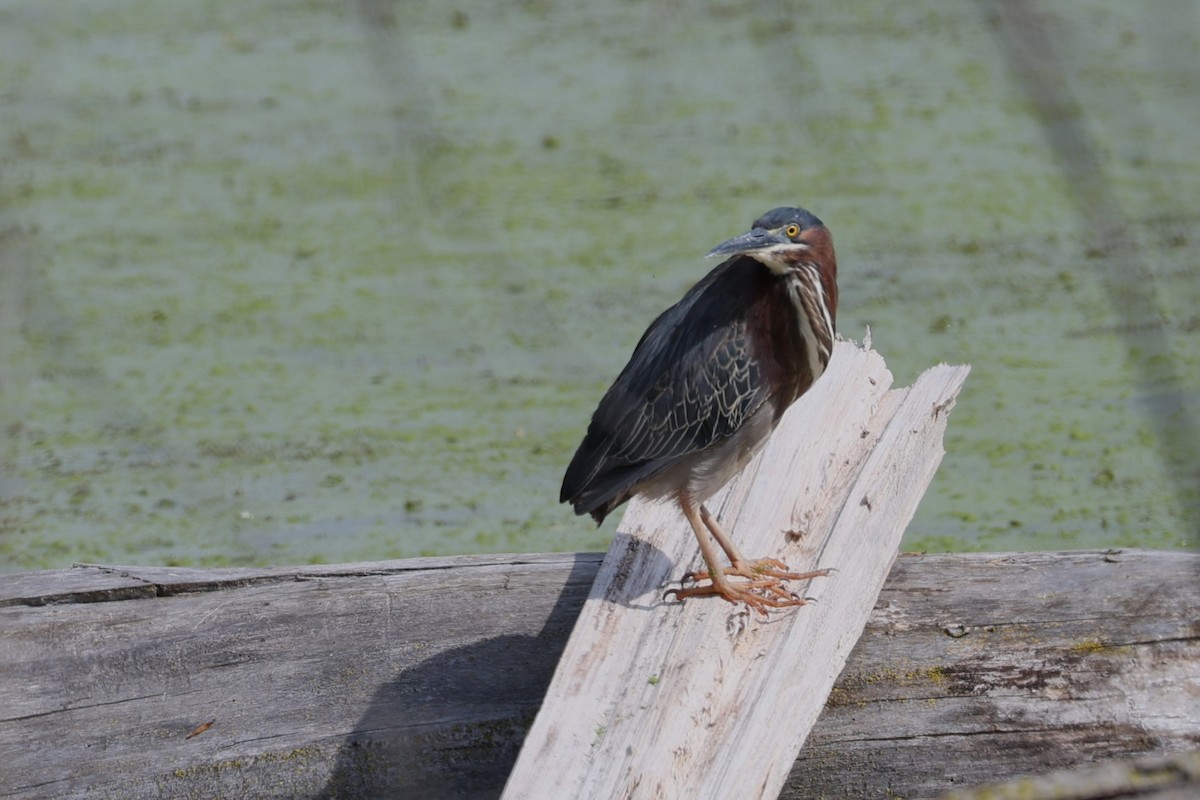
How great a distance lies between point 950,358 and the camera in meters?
4.75

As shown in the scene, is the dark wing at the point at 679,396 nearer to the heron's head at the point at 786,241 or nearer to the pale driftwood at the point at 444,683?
the heron's head at the point at 786,241

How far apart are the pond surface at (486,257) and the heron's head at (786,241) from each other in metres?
0.72

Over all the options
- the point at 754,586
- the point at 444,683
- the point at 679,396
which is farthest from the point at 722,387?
the point at 444,683

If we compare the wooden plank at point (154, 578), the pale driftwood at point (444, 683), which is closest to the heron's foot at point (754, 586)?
the pale driftwood at point (444, 683)

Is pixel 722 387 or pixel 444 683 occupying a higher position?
pixel 722 387

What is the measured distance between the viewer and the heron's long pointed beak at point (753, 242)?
251 cm

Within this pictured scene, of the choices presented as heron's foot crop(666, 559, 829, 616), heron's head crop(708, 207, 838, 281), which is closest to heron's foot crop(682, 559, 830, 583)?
heron's foot crop(666, 559, 829, 616)

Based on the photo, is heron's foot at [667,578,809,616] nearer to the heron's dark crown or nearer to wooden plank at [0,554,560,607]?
wooden plank at [0,554,560,607]

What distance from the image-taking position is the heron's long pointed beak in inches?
98.7

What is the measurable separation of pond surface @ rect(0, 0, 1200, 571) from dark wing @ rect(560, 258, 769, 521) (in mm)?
713

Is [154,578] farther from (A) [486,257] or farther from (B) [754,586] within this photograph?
(A) [486,257]

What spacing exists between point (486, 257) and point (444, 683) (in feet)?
10.1

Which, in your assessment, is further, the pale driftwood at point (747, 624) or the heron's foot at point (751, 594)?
the heron's foot at point (751, 594)

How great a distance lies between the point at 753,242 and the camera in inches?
101
